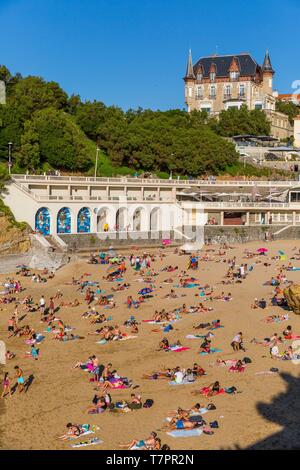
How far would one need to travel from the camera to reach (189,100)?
3706 inches

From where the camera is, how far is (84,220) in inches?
1859

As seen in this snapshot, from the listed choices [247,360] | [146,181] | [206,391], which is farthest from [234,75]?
[206,391]

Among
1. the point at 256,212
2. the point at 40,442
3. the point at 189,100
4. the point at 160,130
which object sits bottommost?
the point at 40,442

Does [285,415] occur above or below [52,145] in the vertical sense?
below

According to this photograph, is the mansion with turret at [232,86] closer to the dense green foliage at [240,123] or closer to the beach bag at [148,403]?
the dense green foliage at [240,123]

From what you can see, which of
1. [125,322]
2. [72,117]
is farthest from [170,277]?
[72,117]

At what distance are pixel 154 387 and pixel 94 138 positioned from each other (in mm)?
48606

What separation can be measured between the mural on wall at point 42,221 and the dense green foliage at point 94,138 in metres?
9.16

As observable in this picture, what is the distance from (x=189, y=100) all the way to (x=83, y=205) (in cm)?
5149

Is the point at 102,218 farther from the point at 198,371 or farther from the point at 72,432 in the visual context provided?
the point at 72,432

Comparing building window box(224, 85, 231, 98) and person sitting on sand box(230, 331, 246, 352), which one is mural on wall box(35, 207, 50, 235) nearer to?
person sitting on sand box(230, 331, 246, 352)

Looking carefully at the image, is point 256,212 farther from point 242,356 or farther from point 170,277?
point 242,356

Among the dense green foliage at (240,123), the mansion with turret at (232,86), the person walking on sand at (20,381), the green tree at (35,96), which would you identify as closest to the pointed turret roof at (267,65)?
the mansion with turret at (232,86)

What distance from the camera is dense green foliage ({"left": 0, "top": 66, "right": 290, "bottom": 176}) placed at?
54.3m
